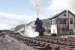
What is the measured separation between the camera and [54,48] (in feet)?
53.8

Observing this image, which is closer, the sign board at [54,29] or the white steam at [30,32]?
the white steam at [30,32]

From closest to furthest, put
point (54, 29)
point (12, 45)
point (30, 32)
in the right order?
point (12, 45) → point (30, 32) → point (54, 29)

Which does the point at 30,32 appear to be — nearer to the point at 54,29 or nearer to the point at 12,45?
the point at 54,29

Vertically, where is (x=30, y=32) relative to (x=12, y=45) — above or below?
above

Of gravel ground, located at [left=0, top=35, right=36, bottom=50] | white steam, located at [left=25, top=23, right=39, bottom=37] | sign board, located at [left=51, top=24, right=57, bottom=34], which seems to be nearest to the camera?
gravel ground, located at [left=0, top=35, right=36, bottom=50]

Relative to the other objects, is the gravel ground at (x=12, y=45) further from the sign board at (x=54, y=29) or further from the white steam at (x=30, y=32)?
the sign board at (x=54, y=29)

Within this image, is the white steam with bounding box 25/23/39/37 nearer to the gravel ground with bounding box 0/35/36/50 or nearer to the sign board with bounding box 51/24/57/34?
the sign board with bounding box 51/24/57/34

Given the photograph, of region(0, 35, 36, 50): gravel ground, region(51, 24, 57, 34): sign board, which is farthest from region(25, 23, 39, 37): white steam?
region(0, 35, 36, 50): gravel ground

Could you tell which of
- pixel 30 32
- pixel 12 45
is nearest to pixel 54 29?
pixel 30 32

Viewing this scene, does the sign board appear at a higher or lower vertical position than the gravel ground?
higher

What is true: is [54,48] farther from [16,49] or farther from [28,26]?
[28,26]

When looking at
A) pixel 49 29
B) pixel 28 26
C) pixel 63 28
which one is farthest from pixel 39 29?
pixel 28 26

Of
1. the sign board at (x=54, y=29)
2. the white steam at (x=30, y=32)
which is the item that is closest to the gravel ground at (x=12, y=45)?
the white steam at (x=30, y=32)

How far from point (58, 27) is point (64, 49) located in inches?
1323
